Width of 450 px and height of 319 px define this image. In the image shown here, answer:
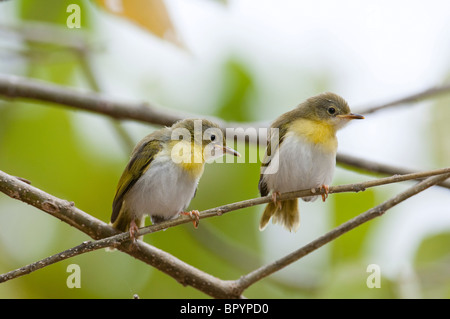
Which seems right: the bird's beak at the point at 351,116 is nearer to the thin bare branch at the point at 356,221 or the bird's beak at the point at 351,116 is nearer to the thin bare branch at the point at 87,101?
the thin bare branch at the point at 87,101

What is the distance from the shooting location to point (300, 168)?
3.45 m

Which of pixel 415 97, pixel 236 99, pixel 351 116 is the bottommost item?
pixel 351 116

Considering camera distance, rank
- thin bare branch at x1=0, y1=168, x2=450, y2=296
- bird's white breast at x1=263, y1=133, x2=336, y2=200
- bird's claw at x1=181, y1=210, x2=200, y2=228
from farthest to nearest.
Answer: bird's white breast at x1=263, y1=133, x2=336, y2=200, bird's claw at x1=181, y1=210, x2=200, y2=228, thin bare branch at x1=0, y1=168, x2=450, y2=296

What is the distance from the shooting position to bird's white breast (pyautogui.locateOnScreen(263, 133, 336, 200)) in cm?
343

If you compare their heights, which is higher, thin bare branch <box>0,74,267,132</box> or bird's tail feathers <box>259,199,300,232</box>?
thin bare branch <box>0,74,267,132</box>

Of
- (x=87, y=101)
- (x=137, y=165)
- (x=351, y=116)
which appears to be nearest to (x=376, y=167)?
(x=351, y=116)

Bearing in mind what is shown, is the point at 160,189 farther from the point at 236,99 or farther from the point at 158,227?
the point at 236,99

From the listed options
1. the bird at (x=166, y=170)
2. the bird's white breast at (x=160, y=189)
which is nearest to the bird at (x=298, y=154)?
the bird at (x=166, y=170)

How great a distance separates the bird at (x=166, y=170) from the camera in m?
3.28

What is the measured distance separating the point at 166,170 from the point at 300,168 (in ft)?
2.53

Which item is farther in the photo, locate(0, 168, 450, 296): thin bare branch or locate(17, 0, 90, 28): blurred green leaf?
locate(17, 0, 90, 28): blurred green leaf

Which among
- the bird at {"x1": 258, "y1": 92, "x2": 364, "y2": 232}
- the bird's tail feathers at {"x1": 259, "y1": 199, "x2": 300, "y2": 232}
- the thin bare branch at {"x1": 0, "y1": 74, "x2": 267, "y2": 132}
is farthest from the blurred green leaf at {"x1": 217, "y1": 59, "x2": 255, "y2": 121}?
the bird's tail feathers at {"x1": 259, "y1": 199, "x2": 300, "y2": 232}

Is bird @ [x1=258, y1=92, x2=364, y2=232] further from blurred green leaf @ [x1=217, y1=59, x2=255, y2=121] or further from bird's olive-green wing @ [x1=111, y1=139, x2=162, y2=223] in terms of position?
blurred green leaf @ [x1=217, y1=59, x2=255, y2=121]

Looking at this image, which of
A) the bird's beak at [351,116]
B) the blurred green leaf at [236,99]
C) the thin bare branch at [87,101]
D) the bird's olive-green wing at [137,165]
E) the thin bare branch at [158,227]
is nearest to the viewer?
the thin bare branch at [158,227]
